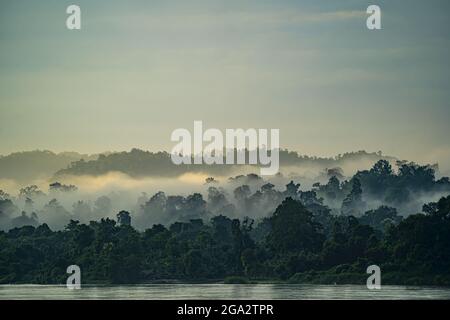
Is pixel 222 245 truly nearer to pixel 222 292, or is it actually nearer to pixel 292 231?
pixel 292 231

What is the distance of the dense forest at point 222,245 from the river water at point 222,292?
25.9 inches

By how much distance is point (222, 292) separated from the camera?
61.8 ft

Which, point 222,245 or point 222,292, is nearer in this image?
point 222,292

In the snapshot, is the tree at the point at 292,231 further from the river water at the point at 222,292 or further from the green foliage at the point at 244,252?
the river water at the point at 222,292

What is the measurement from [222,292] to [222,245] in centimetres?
414

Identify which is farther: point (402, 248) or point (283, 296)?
point (402, 248)

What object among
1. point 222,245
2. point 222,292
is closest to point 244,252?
point 222,245

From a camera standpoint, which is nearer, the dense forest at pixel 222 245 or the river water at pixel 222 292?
the river water at pixel 222 292

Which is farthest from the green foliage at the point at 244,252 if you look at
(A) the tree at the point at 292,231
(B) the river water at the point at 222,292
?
(B) the river water at the point at 222,292

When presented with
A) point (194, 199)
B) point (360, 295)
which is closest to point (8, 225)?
point (194, 199)

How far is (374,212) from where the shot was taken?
27.8 m

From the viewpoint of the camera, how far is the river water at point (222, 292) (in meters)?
17.2
